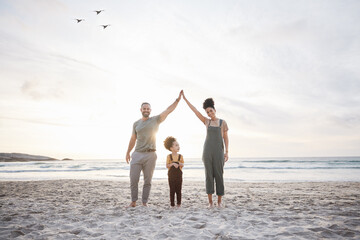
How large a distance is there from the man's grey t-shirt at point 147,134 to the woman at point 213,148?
0.97m

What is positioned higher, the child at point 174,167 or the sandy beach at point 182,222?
the child at point 174,167

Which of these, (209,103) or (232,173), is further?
(232,173)

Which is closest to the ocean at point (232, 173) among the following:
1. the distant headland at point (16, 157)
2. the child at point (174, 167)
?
the child at point (174, 167)

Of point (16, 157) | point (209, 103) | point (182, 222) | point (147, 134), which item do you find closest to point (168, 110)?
point (147, 134)

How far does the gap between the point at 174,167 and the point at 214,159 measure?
92 centimetres

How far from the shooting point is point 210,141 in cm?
486

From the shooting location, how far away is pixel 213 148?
480cm

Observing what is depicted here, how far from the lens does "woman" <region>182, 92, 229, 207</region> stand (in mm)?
4777

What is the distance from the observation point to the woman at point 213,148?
4.78 meters

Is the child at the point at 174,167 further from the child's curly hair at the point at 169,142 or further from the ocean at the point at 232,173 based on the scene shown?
the ocean at the point at 232,173

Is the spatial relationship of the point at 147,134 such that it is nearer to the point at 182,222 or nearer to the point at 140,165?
the point at 140,165

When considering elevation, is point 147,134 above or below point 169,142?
above

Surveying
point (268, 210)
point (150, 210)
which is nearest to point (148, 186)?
point (150, 210)

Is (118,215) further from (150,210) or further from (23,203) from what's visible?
(23,203)
